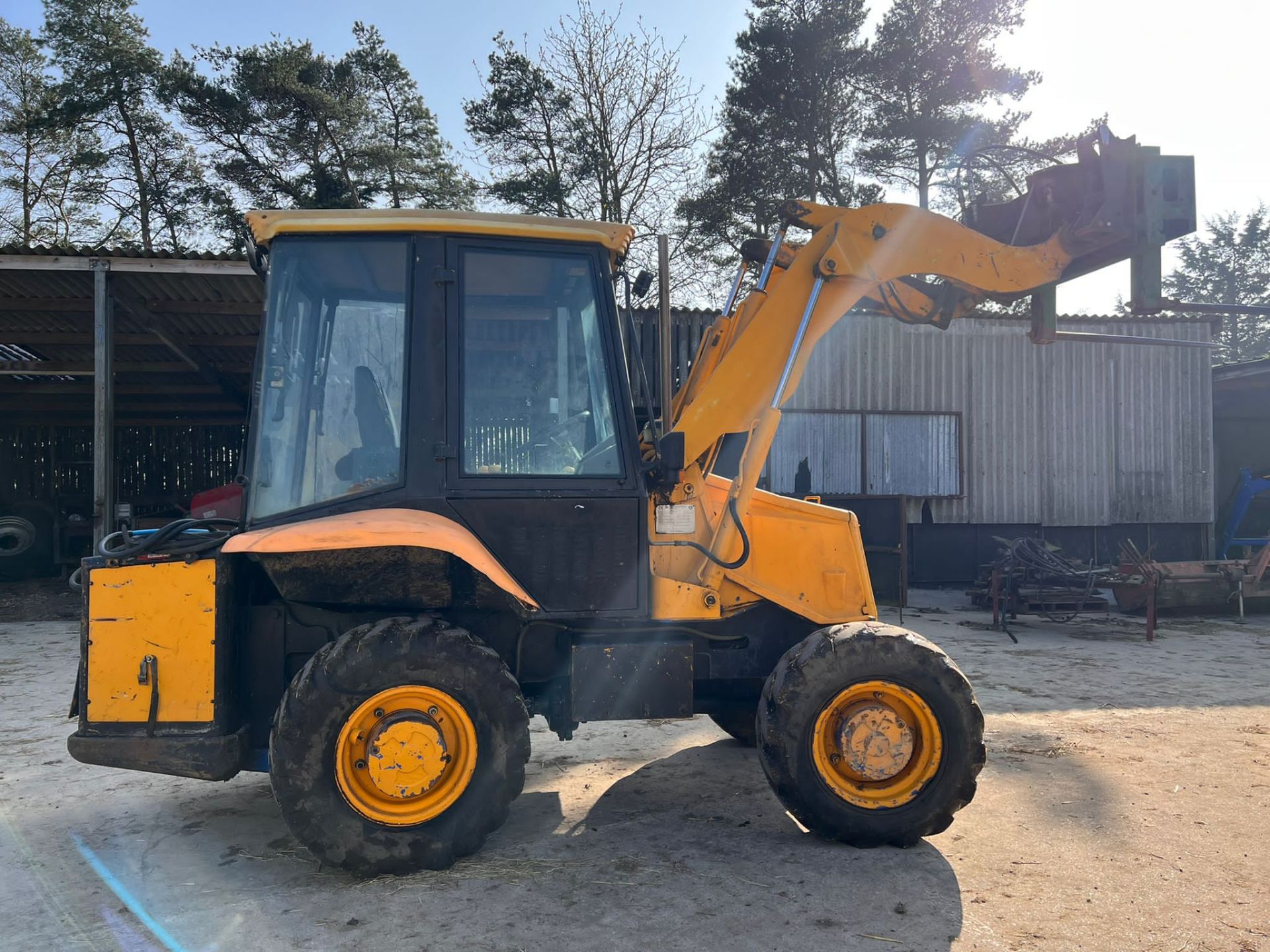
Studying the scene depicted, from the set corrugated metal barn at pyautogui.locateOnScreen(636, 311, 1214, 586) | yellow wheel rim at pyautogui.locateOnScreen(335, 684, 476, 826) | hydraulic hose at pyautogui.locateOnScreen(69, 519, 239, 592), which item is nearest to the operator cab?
hydraulic hose at pyautogui.locateOnScreen(69, 519, 239, 592)

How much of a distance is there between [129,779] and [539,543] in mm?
2910

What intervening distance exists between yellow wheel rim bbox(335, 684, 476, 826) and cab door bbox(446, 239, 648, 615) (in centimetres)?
66

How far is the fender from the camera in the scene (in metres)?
3.39

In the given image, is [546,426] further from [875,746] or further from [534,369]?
[875,746]

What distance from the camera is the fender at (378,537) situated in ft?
11.1

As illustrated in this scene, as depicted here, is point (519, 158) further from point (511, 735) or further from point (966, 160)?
point (511, 735)

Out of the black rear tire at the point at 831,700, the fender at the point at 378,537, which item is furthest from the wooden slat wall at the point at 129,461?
the black rear tire at the point at 831,700

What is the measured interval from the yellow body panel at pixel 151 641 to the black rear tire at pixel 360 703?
1.46 ft

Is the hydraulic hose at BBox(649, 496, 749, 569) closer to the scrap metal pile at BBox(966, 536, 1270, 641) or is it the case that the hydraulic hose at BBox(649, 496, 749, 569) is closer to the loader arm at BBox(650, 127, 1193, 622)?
the loader arm at BBox(650, 127, 1193, 622)

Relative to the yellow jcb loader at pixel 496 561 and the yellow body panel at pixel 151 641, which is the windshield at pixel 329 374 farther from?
the yellow body panel at pixel 151 641

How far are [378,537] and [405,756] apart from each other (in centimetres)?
88

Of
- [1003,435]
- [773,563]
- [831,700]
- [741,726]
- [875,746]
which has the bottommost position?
[741,726]

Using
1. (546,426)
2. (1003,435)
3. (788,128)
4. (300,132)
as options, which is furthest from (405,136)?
(546,426)

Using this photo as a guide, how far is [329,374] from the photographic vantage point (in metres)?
3.94
